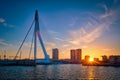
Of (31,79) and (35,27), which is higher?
(35,27)

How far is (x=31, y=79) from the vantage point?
5338 centimetres

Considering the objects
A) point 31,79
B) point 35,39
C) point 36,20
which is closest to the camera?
point 31,79

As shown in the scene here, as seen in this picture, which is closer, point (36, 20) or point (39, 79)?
point (39, 79)

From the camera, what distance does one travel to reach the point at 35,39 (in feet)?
370

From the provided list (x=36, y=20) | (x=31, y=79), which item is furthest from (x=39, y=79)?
(x=36, y=20)

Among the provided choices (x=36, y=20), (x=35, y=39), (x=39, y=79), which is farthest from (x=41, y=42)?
(x=39, y=79)

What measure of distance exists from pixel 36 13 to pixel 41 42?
21907mm

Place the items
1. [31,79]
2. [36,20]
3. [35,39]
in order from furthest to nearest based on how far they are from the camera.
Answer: [36,20] < [35,39] < [31,79]

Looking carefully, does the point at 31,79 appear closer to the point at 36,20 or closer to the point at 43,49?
the point at 43,49

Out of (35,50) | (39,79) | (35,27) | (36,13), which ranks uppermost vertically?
(36,13)

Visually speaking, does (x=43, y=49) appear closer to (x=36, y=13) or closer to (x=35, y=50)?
Result: (x=35, y=50)

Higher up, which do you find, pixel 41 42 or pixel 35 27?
pixel 35 27

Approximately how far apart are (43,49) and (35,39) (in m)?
8.57

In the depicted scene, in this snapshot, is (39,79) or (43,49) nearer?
(39,79)
